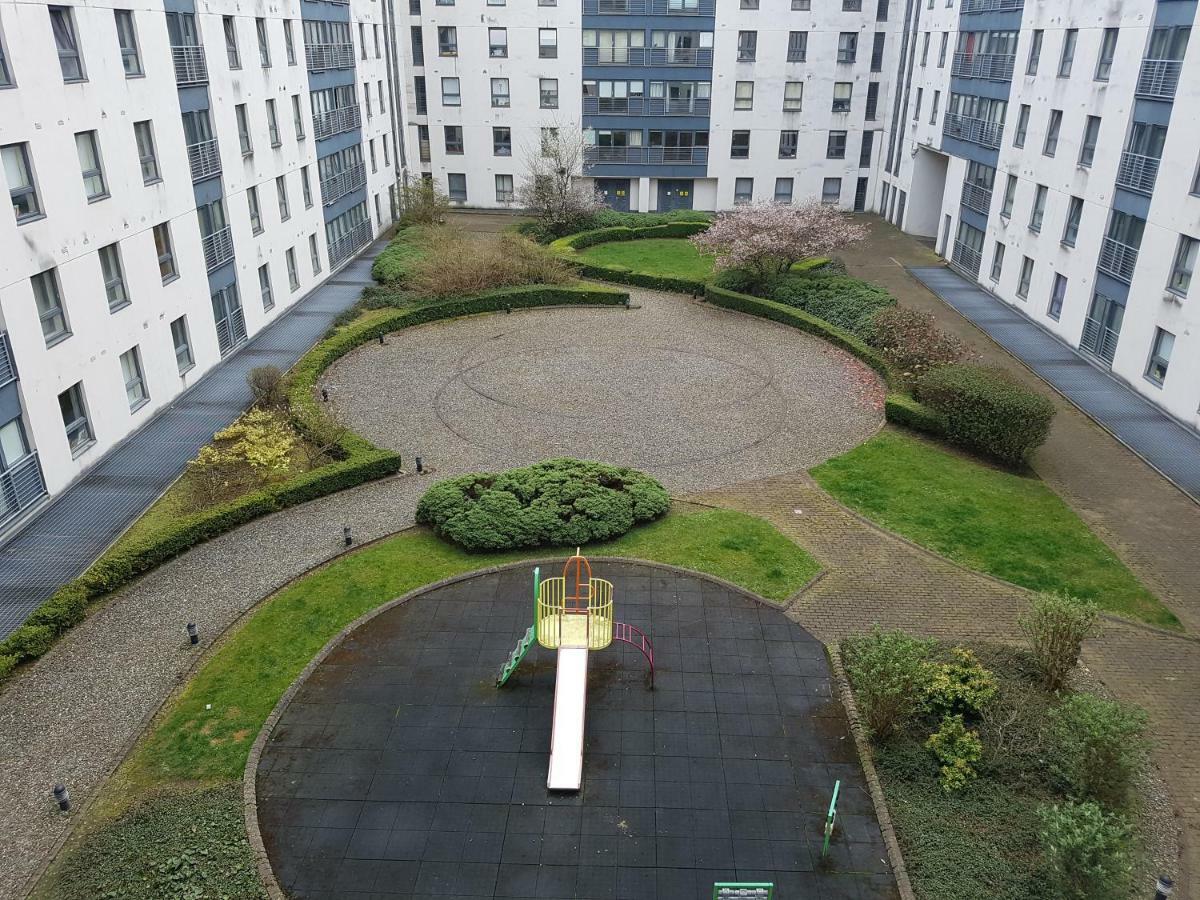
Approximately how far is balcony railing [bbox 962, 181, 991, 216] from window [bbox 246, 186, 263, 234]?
31.9 metres

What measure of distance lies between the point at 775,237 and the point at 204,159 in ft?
71.8

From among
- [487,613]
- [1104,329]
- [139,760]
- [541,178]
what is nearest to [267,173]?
[541,178]

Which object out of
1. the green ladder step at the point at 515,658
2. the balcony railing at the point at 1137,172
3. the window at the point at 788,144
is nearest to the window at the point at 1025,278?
the balcony railing at the point at 1137,172

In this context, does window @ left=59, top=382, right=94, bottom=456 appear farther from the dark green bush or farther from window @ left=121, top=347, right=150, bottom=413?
the dark green bush

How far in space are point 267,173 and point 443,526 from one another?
21.9 meters

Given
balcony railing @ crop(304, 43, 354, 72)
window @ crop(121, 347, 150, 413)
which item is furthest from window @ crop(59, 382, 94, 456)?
balcony railing @ crop(304, 43, 354, 72)

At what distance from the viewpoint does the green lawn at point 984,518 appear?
19078mm

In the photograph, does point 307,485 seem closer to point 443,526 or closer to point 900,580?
point 443,526

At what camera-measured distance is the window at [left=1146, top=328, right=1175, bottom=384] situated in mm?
27641

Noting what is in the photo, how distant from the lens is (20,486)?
2053 cm

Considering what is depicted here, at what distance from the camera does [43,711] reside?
14938 millimetres

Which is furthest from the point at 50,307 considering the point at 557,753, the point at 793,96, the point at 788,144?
the point at 793,96

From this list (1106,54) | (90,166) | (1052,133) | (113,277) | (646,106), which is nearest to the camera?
(90,166)

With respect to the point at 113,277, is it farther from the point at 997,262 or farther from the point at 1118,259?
the point at 997,262
